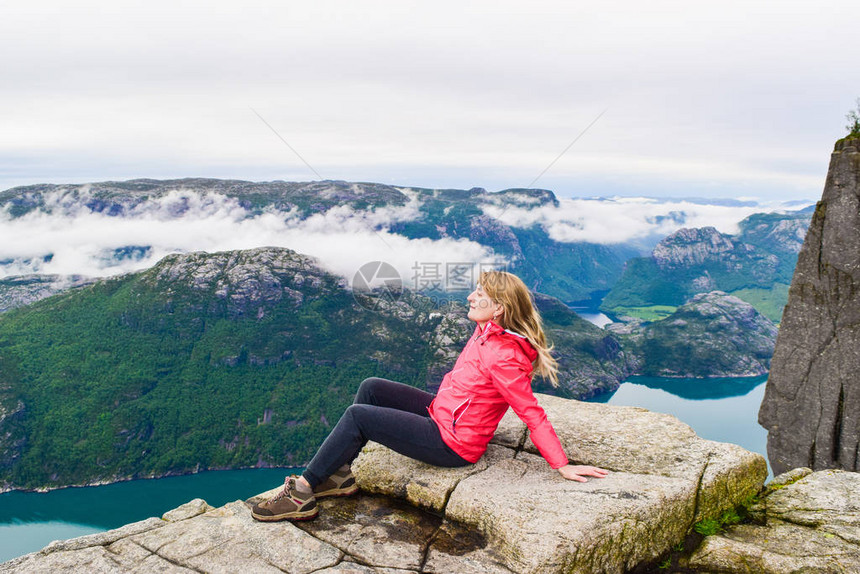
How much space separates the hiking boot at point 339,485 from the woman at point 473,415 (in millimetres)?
12

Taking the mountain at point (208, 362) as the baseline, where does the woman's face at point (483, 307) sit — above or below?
above

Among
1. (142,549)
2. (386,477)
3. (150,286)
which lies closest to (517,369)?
(386,477)

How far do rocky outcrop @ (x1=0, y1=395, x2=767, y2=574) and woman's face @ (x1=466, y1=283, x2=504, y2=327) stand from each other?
2.00 meters

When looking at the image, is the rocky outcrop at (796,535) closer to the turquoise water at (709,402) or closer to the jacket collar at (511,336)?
the jacket collar at (511,336)

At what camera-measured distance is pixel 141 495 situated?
11356 centimetres

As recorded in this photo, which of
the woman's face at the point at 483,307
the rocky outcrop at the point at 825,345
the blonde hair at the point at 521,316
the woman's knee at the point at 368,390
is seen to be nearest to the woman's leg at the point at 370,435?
the woman's knee at the point at 368,390

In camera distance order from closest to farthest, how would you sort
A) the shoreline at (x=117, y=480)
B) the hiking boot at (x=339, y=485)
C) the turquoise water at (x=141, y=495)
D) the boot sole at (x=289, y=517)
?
the boot sole at (x=289, y=517) < the hiking boot at (x=339, y=485) < the turquoise water at (x=141, y=495) < the shoreline at (x=117, y=480)

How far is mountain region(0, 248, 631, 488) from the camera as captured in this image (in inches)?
5005

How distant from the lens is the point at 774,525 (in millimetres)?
5719

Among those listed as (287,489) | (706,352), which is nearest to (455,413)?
(287,489)

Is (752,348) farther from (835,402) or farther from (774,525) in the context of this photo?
(774,525)

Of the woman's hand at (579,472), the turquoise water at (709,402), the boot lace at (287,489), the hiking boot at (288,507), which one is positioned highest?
the woman's hand at (579,472)

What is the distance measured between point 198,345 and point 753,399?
17566 centimetres

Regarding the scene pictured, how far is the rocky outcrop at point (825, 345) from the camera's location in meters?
14.9
